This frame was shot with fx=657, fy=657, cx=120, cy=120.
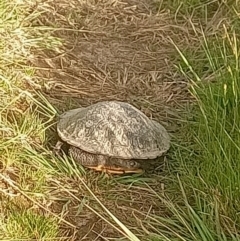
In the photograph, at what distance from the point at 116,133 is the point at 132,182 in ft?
0.79

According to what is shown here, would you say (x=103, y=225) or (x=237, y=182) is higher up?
(x=237, y=182)

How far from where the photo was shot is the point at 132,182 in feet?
9.43

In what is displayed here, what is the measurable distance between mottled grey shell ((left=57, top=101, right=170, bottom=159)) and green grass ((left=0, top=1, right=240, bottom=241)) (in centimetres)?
9

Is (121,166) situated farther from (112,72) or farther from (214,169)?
(112,72)

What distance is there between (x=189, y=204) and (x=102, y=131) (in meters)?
0.57

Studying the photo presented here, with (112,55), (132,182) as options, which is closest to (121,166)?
(132,182)

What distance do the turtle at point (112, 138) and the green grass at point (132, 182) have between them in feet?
0.19

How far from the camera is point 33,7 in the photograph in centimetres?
410

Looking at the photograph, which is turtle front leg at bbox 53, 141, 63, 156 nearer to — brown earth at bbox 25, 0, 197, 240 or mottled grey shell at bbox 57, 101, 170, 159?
mottled grey shell at bbox 57, 101, 170, 159

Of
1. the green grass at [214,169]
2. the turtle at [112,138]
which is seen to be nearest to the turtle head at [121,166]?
the turtle at [112,138]

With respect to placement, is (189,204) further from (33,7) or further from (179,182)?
(33,7)

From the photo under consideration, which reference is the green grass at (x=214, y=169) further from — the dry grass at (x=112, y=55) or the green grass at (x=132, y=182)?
the dry grass at (x=112, y=55)

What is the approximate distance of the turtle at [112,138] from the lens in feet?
9.62

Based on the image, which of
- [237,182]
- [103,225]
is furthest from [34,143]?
[237,182]
